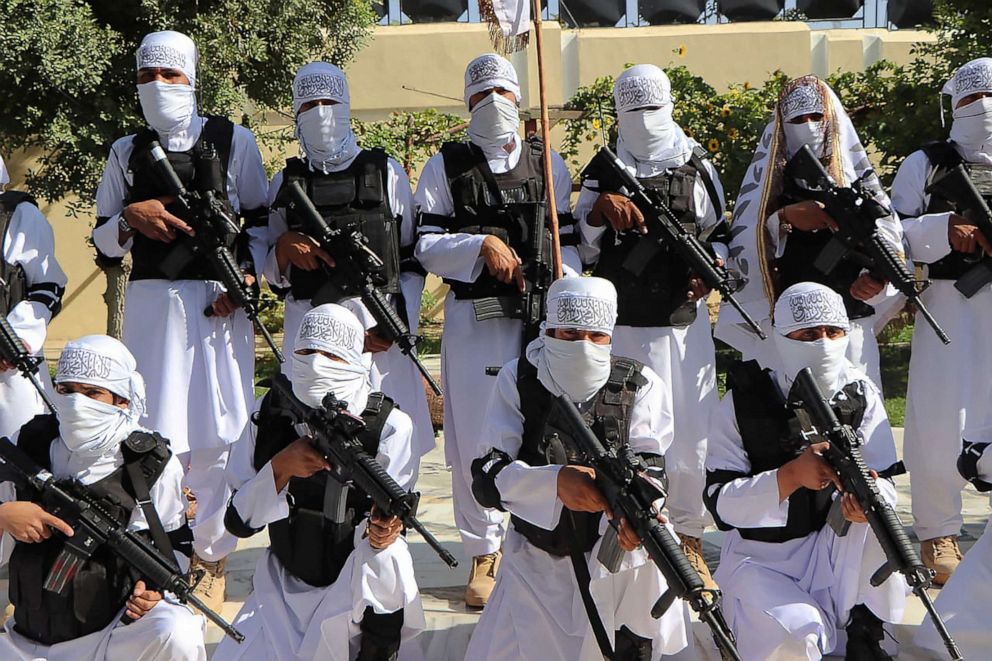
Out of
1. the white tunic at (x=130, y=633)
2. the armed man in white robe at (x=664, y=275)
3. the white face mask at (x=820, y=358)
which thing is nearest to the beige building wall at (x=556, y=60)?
the armed man in white robe at (x=664, y=275)

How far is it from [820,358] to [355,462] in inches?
72.6

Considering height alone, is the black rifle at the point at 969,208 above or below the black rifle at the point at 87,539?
above

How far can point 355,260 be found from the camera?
5.63 metres

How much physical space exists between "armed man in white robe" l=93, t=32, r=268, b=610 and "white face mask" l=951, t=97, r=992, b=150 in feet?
11.2

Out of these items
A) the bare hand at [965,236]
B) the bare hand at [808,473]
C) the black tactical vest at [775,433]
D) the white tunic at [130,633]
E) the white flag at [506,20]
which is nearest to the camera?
the white tunic at [130,633]

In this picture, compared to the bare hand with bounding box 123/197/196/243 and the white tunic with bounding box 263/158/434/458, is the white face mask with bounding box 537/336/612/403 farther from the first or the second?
the bare hand with bounding box 123/197/196/243

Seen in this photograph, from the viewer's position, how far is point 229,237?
5.63m

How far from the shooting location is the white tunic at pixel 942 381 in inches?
225

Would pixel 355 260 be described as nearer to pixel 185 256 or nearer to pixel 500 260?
pixel 500 260

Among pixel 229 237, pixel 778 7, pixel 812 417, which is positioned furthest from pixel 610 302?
pixel 778 7

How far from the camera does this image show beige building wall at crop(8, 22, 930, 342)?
1533 centimetres

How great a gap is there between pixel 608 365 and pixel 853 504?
3.30 feet

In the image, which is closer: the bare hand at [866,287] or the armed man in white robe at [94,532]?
the armed man in white robe at [94,532]

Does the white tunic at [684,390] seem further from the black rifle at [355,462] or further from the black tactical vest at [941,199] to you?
the black rifle at [355,462]
